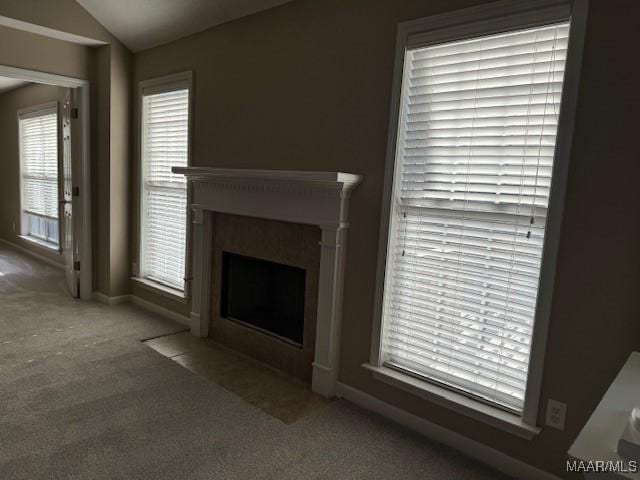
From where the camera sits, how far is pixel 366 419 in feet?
8.29

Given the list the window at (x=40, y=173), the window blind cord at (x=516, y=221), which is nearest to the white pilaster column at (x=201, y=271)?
the window blind cord at (x=516, y=221)

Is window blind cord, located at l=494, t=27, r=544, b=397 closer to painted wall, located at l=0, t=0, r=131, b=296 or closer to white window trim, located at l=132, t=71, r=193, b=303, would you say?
white window trim, located at l=132, t=71, r=193, b=303

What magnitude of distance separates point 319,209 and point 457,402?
1278 mm

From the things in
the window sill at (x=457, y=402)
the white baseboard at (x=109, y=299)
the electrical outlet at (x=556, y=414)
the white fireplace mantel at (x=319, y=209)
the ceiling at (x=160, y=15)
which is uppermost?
the ceiling at (x=160, y=15)

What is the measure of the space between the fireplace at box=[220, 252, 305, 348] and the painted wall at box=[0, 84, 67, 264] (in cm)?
363

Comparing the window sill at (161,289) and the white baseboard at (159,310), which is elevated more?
the window sill at (161,289)

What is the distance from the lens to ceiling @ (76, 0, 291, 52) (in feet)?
10.5

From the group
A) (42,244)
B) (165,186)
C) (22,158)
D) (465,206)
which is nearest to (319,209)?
(465,206)

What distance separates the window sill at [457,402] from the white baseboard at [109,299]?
9.59ft

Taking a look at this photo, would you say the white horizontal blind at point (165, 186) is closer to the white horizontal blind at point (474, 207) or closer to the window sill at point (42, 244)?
the white horizontal blind at point (474, 207)

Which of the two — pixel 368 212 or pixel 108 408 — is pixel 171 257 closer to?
pixel 108 408

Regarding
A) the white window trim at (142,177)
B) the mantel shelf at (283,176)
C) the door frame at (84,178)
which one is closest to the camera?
the mantel shelf at (283,176)

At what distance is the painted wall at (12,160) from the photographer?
20.2ft

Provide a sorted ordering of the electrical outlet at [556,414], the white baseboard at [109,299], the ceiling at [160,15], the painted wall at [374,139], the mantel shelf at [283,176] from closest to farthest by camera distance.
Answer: the painted wall at [374,139]
the electrical outlet at [556,414]
the mantel shelf at [283,176]
the ceiling at [160,15]
the white baseboard at [109,299]
